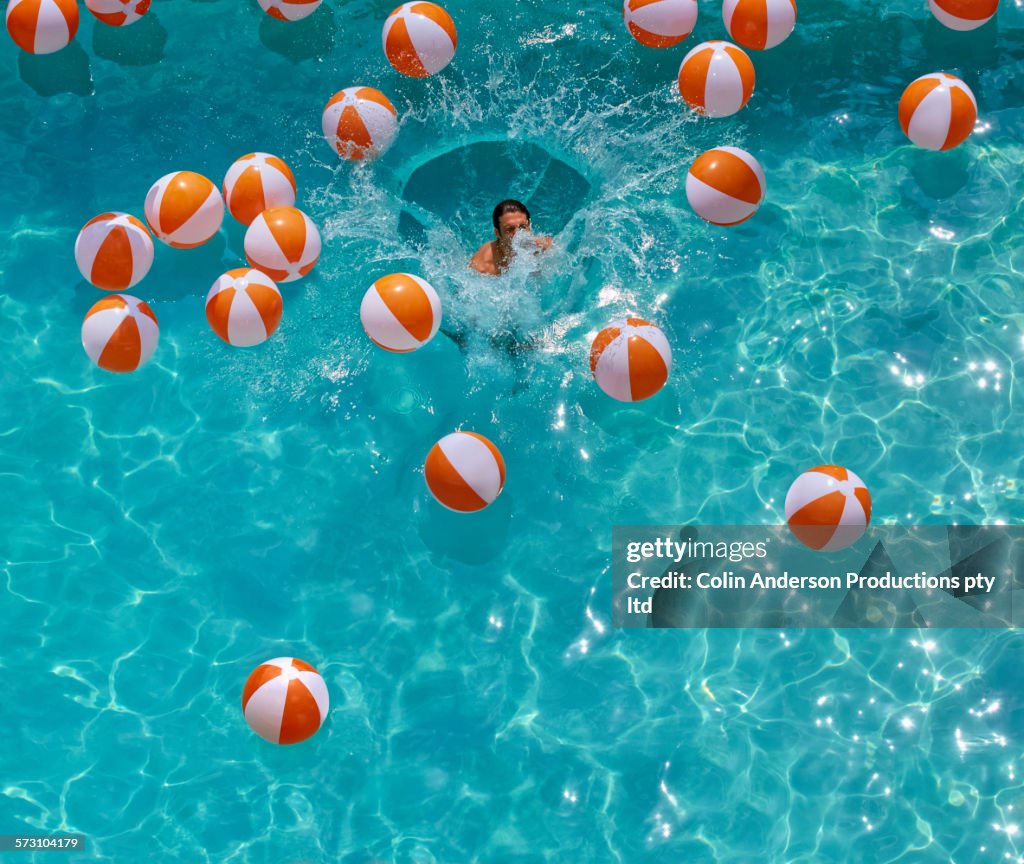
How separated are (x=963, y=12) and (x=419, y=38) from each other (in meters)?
4.67

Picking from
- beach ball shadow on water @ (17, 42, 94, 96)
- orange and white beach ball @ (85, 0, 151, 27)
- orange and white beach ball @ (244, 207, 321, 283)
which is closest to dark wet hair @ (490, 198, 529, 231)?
orange and white beach ball @ (244, 207, 321, 283)

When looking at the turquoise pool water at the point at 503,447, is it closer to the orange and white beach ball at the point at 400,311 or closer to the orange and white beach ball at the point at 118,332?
the orange and white beach ball at the point at 118,332

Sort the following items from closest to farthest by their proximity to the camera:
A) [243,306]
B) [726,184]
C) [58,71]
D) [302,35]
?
[243,306]
[726,184]
[58,71]
[302,35]

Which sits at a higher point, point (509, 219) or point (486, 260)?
point (509, 219)

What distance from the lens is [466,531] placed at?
8891 millimetres

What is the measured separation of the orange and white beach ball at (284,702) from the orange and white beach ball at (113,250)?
134 inches

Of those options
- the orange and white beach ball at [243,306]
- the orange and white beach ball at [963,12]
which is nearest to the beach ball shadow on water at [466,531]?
the orange and white beach ball at [243,306]

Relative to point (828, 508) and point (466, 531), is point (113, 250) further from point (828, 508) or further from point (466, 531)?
point (828, 508)

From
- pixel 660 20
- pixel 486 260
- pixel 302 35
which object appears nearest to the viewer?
pixel 486 260

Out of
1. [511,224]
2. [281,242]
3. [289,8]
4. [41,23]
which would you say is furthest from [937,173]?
[41,23]

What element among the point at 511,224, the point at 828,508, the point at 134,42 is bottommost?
the point at 828,508

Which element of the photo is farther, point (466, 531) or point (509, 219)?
point (509, 219)

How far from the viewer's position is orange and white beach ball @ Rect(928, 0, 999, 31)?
10133 millimetres

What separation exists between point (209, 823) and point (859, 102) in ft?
25.7
